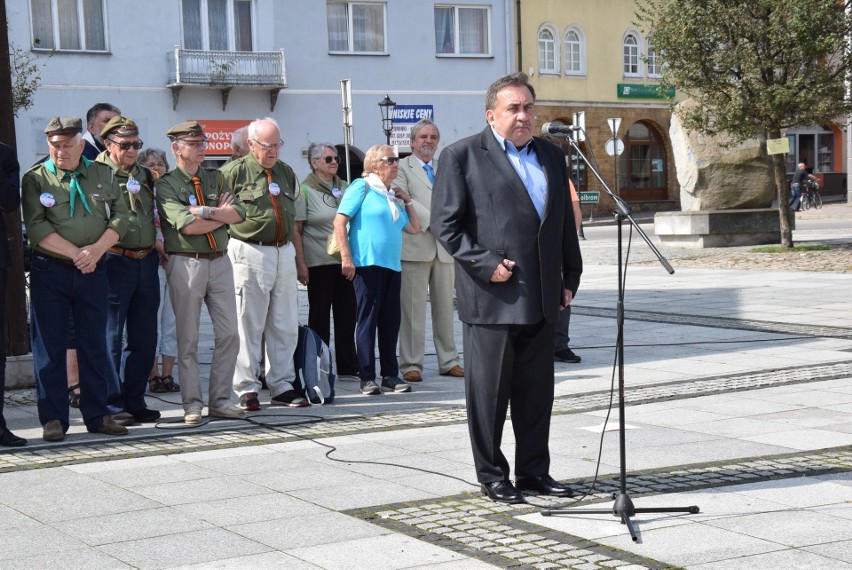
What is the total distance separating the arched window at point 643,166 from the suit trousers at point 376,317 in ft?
122

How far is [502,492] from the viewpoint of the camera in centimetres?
590

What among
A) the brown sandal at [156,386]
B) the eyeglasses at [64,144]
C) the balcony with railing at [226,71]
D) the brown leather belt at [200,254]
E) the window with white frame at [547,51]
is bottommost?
the brown sandal at [156,386]

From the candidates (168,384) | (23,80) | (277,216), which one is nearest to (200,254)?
(277,216)

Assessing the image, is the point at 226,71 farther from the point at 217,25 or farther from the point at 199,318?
the point at 199,318

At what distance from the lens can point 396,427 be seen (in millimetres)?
7910

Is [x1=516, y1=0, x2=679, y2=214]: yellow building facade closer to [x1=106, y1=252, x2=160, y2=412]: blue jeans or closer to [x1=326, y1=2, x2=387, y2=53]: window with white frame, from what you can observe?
[x1=326, y1=2, x2=387, y2=53]: window with white frame

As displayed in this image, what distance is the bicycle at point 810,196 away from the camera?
45.2 metres

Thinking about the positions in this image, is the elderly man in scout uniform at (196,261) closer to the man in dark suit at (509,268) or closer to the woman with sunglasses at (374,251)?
the woman with sunglasses at (374,251)

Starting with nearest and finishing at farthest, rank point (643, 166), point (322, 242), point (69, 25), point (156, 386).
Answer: point (156, 386), point (322, 242), point (69, 25), point (643, 166)

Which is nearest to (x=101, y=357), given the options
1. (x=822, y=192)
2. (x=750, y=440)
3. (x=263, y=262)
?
(x=263, y=262)

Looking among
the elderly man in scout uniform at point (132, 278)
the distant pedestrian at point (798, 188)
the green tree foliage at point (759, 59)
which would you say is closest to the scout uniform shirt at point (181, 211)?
the elderly man in scout uniform at point (132, 278)

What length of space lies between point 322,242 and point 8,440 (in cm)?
324

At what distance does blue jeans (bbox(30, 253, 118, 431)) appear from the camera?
7.64 metres

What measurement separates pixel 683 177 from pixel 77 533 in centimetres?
2186
